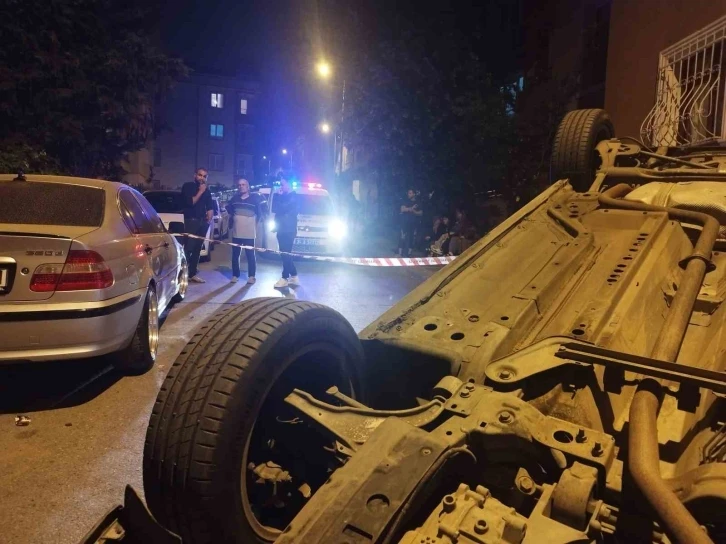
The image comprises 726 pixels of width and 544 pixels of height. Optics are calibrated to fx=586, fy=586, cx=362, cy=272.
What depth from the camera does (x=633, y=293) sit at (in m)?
2.94

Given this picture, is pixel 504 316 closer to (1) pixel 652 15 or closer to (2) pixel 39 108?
(1) pixel 652 15

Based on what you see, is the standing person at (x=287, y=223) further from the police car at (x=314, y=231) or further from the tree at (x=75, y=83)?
the tree at (x=75, y=83)

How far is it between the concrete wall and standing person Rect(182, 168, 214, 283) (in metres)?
8.53

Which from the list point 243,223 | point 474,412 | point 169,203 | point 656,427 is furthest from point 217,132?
point 656,427

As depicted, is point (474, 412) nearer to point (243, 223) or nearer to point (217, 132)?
point (243, 223)

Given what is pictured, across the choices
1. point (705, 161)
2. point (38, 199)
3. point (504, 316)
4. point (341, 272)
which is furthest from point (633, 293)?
point (341, 272)

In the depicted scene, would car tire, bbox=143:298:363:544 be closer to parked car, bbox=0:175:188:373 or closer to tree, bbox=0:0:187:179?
parked car, bbox=0:175:188:373

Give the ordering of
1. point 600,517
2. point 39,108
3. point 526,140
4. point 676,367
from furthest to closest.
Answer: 1. point 526,140
2. point 39,108
3. point 676,367
4. point 600,517

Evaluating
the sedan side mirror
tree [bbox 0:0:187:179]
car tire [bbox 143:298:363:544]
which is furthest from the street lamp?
car tire [bbox 143:298:363:544]

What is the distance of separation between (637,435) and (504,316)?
1.11 m

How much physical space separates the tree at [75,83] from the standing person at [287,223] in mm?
6146

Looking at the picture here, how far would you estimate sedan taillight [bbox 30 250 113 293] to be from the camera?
4.03 metres

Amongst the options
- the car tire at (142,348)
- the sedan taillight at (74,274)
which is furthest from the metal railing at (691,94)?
the sedan taillight at (74,274)

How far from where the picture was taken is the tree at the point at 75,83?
42.5ft
